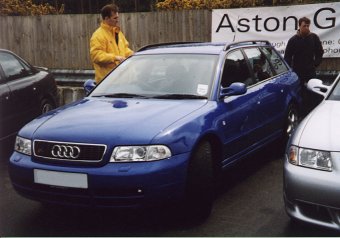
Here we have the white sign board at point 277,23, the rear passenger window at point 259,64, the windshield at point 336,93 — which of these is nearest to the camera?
the windshield at point 336,93

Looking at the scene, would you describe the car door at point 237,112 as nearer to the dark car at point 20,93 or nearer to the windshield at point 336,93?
the windshield at point 336,93

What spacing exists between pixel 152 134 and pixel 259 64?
2521 millimetres

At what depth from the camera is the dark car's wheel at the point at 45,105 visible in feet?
25.5

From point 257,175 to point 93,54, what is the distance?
9.16 feet

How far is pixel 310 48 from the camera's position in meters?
7.91

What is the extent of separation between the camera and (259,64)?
5930mm

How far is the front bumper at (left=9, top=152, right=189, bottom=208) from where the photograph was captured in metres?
3.70

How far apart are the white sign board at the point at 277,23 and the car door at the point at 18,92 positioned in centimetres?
363

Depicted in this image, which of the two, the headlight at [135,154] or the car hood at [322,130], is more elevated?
the car hood at [322,130]

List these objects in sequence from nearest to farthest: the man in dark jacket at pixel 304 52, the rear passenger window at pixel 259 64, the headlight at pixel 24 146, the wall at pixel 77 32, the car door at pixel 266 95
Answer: the headlight at pixel 24 146 < the car door at pixel 266 95 < the rear passenger window at pixel 259 64 < the man in dark jacket at pixel 304 52 < the wall at pixel 77 32

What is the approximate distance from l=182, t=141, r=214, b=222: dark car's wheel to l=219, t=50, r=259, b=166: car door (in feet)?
1.66

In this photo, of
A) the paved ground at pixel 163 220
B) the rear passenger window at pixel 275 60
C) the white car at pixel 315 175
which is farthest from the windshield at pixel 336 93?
the rear passenger window at pixel 275 60

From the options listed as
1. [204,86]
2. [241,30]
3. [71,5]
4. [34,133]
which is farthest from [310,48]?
[71,5]

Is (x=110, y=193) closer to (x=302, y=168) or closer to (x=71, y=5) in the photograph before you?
(x=302, y=168)
